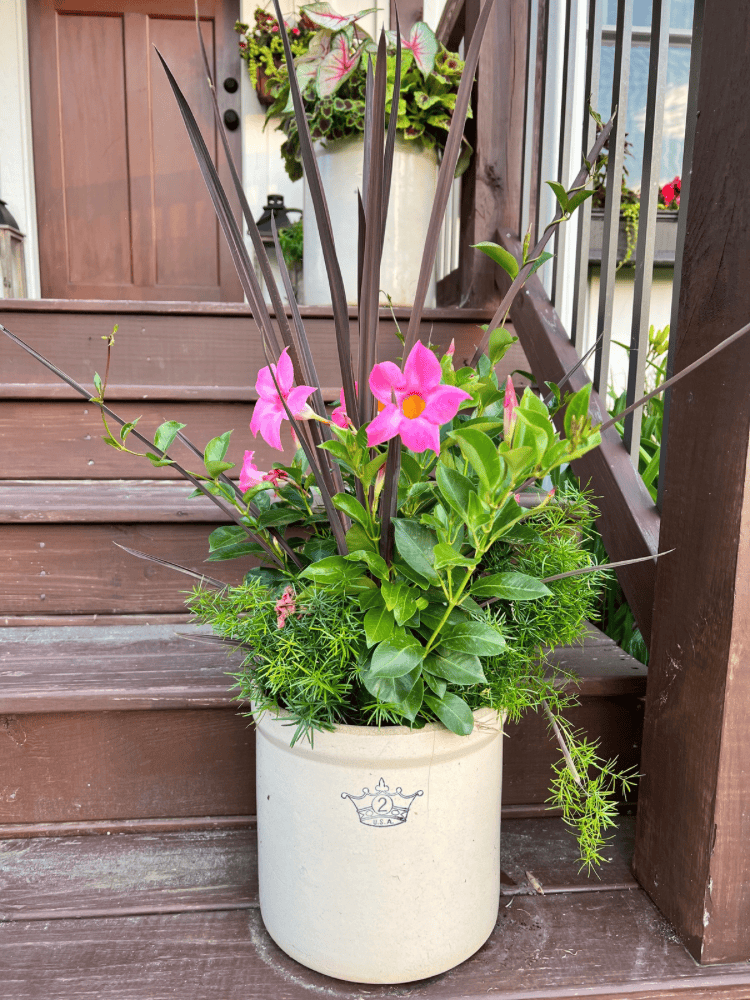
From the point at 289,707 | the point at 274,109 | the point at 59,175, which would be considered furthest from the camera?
the point at 59,175

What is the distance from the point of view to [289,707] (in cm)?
61

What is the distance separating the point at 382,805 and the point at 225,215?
0.50 metres

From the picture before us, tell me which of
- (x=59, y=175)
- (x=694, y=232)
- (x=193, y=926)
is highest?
(x=59, y=175)

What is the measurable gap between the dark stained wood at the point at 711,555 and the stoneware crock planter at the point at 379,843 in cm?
21

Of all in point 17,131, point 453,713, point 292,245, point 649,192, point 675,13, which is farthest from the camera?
point 17,131

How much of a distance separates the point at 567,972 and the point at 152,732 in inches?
21.0

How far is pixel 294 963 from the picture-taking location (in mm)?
692

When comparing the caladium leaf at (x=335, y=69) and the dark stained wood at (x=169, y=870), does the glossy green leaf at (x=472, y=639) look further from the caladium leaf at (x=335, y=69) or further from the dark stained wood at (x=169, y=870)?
the caladium leaf at (x=335, y=69)

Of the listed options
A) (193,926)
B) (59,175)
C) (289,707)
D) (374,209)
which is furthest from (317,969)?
(59,175)

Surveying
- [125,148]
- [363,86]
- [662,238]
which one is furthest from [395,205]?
[125,148]

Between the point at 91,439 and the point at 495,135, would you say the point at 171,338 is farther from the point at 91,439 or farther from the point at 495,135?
the point at 495,135

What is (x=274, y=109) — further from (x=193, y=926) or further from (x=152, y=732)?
(x=193, y=926)

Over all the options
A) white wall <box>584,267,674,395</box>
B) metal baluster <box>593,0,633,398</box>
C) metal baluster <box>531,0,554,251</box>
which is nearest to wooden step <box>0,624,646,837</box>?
metal baluster <box>593,0,633,398</box>

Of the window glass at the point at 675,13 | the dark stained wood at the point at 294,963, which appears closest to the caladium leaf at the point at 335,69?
the window glass at the point at 675,13
